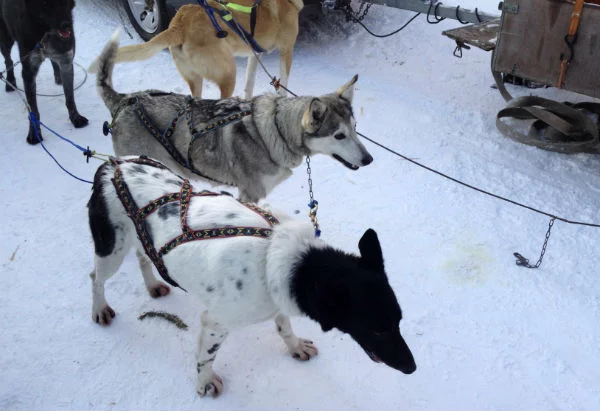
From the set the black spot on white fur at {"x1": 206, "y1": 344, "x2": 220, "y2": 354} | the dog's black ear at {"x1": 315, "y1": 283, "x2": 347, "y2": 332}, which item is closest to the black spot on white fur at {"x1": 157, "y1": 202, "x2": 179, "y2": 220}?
the black spot on white fur at {"x1": 206, "y1": 344, "x2": 220, "y2": 354}

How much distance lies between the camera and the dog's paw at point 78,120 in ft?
17.1

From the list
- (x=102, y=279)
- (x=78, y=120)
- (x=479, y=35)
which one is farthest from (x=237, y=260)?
(x=479, y=35)

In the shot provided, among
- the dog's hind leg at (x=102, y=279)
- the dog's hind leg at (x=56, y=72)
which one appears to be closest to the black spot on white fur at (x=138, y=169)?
the dog's hind leg at (x=102, y=279)

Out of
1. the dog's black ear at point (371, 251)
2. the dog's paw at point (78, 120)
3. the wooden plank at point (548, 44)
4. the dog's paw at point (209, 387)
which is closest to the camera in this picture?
the dog's black ear at point (371, 251)

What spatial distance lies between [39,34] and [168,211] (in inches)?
135

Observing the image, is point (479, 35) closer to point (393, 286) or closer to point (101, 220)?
point (393, 286)

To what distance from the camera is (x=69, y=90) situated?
5133 mm

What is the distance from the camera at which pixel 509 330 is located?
3088 mm

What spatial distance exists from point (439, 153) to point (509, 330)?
2194 millimetres

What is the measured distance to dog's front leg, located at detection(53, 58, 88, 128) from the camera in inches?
200

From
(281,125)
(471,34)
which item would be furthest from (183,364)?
(471,34)

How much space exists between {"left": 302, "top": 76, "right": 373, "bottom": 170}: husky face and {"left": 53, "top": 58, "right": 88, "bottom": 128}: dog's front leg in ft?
10.4

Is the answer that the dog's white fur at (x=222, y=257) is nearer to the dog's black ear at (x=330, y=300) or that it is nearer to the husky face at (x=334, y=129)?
the dog's black ear at (x=330, y=300)

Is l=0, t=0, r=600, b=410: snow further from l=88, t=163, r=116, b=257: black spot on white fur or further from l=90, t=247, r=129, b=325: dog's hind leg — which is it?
l=88, t=163, r=116, b=257: black spot on white fur
